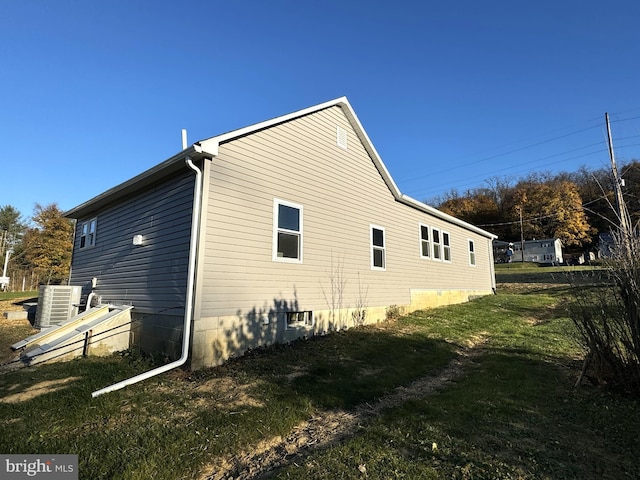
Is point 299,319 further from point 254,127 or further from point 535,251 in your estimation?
point 535,251

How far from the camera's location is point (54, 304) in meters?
10.0

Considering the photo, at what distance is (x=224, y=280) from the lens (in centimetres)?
697

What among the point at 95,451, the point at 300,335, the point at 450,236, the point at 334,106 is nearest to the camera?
the point at 95,451

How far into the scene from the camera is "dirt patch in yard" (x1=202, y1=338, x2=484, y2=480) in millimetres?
3258

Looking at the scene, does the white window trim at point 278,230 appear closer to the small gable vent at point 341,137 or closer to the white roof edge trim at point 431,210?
the small gable vent at point 341,137

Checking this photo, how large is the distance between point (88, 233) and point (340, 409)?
10993mm

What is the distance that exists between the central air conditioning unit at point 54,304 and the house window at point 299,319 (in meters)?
6.62

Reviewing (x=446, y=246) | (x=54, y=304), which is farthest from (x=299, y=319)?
(x=446, y=246)

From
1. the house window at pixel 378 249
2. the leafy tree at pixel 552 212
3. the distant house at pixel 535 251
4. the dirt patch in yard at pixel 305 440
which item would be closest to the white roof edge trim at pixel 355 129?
the house window at pixel 378 249

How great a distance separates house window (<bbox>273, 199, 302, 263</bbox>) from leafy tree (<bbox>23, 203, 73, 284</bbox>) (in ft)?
108

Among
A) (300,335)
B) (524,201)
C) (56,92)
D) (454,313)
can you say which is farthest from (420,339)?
(524,201)

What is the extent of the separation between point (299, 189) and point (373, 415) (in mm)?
5800

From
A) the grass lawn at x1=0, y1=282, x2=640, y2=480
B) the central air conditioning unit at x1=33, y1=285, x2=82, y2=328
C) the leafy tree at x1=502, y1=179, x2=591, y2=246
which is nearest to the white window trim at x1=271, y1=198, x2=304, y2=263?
the grass lawn at x1=0, y1=282, x2=640, y2=480

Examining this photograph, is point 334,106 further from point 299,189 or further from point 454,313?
point 454,313
